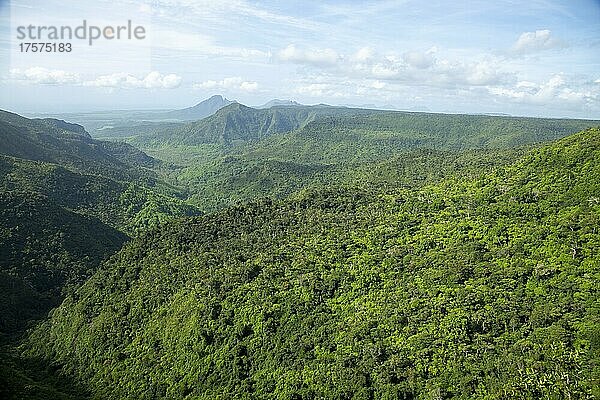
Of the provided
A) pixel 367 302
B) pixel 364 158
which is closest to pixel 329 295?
pixel 367 302

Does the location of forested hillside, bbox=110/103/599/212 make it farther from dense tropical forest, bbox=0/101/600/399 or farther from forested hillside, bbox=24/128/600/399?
forested hillside, bbox=24/128/600/399

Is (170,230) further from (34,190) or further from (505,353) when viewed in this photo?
(505,353)

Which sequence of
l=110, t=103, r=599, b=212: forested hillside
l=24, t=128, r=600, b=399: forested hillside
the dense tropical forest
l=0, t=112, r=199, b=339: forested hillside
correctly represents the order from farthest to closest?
1. l=110, t=103, r=599, b=212: forested hillside
2. l=0, t=112, r=199, b=339: forested hillside
3. the dense tropical forest
4. l=24, t=128, r=600, b=399: forested hillside

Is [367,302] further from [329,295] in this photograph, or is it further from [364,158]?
[364,158]

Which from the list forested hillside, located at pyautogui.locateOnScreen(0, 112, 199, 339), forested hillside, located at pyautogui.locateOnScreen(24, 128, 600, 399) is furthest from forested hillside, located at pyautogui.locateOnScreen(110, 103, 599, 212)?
forested hillside, located at pyautogui.locateOnScreen(24, 128, 600, 399)

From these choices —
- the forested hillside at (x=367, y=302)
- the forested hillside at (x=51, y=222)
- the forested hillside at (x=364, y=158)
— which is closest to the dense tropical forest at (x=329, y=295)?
the forested hillside at (x=367, y=302)

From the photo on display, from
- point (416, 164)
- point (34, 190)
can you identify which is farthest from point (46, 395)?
point (416, 164)
